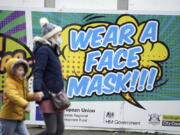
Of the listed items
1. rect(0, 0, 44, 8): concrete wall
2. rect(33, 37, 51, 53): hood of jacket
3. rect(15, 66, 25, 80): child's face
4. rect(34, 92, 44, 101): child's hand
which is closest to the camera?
rect(34, 92, 44, 101): child's hand

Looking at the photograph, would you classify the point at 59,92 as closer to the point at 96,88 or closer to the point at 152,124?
the point at 96,88

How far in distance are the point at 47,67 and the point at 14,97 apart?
519 millimetres

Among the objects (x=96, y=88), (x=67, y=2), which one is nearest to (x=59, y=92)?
(x=96, y=88)

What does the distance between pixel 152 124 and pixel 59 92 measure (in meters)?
2.79

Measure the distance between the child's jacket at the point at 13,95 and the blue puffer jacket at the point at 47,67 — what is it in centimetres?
22

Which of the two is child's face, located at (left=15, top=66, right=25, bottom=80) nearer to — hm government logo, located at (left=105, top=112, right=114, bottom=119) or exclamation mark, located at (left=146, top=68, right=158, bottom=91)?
hm government logo, located at (left=105, top=112, right=114, bottom=119)

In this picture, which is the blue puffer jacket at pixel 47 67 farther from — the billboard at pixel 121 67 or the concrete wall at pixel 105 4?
the concrete wall at pixel 105 4

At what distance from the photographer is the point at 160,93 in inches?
286

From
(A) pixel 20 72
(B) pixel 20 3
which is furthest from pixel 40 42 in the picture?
(B) pixel 20 3

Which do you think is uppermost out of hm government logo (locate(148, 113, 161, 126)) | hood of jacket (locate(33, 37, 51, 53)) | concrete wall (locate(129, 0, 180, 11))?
concrete wall (locate(129, 0, 180, 11))

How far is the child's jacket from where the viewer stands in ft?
15.7

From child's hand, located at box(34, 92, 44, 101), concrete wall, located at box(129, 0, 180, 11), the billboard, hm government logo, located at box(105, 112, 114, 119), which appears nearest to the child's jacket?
child's hand, located at box(34, 92, 44, 101)

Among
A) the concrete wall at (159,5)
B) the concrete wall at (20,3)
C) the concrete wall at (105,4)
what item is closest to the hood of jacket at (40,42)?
the concrete wall at (20,3)

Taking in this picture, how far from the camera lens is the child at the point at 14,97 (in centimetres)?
480
